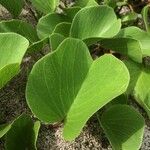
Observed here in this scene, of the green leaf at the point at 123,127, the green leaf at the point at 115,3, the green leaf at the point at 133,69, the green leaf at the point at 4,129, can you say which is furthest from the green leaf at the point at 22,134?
the green leaf at the point at 115,3

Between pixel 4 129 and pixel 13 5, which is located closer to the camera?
pixel 4 129

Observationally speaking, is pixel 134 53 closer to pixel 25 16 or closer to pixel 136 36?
pixel 136 36

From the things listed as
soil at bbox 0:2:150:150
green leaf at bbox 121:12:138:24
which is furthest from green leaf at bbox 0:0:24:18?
green leaf at bbox 121:12:138:24

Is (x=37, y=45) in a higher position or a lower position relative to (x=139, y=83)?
higher

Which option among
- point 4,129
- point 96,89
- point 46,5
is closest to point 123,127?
point 96,89

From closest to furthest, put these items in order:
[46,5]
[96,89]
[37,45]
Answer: [96,89] < [37,45] < [46,5]

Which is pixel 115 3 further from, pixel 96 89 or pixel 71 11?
pixel 96 89

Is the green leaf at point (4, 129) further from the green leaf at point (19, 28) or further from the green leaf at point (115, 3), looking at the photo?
the green leaf at point (115, 3)
